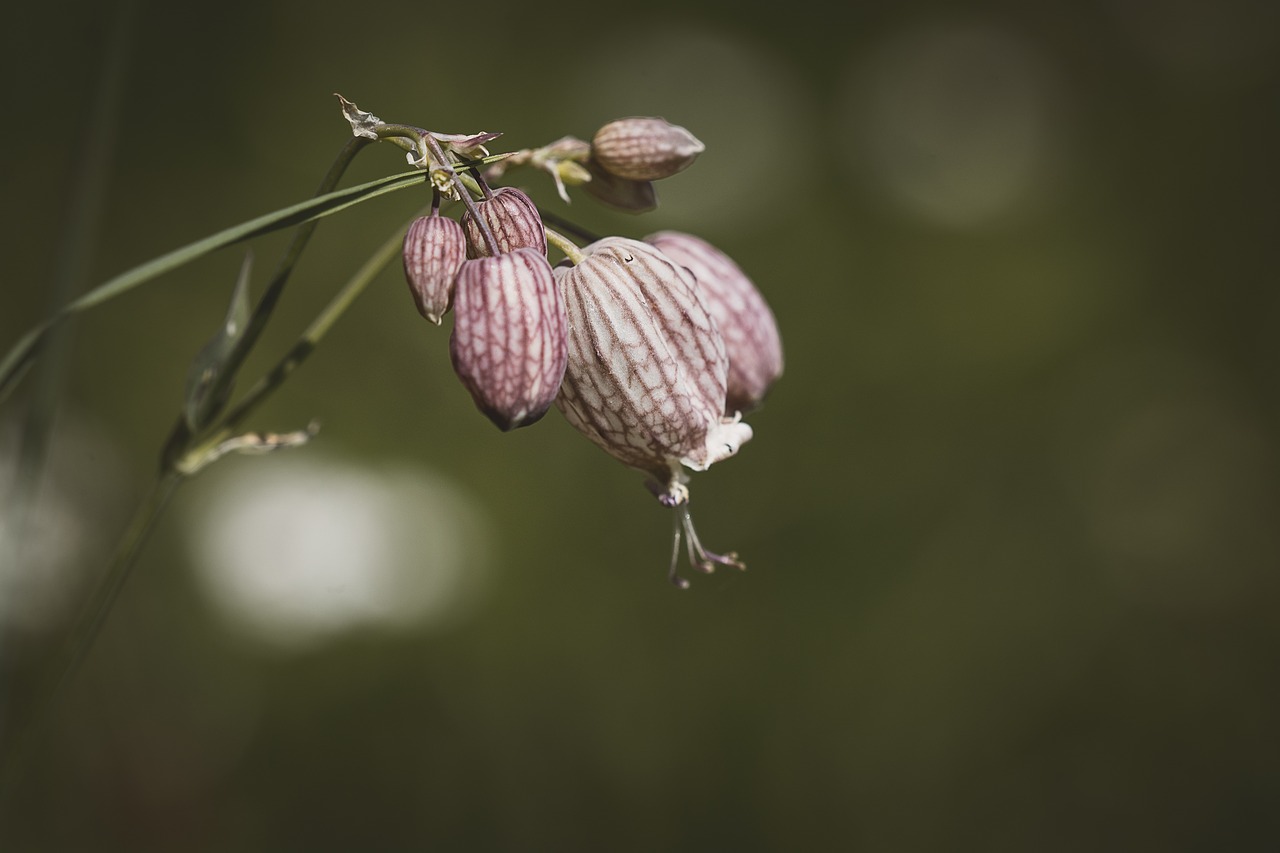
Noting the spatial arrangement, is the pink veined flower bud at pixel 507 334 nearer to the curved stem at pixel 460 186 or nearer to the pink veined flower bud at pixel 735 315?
the curved stem at pixel 460 186

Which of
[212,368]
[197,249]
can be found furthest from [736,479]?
[197,249]

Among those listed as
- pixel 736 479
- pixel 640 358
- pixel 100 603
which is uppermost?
pixel 640 358

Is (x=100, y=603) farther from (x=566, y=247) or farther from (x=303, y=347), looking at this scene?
(x=566, y=247)

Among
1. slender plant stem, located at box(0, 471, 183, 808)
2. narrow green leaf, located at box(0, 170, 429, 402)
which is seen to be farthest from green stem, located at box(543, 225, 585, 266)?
slender plant stem, located at box(0, 471, 183, 808)

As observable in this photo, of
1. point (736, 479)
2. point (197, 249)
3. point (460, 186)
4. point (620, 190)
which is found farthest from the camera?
point (736, 479)

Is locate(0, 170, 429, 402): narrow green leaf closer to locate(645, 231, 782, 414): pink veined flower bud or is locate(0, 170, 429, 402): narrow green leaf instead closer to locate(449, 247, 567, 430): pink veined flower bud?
locate(449, 247, 567, 430): pink veined flower bud

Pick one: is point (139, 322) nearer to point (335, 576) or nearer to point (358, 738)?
point (335, 576)
